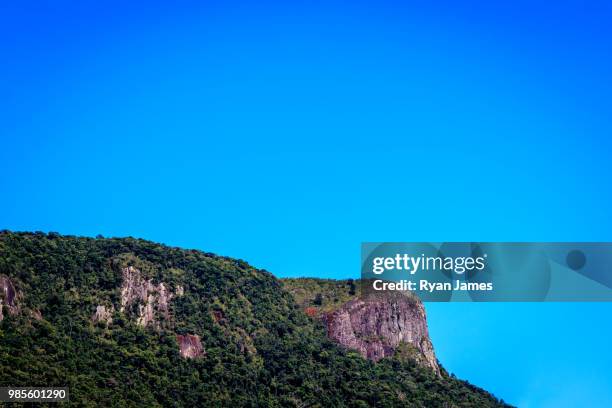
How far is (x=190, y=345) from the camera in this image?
586 feet

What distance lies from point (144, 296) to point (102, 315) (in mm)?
10337

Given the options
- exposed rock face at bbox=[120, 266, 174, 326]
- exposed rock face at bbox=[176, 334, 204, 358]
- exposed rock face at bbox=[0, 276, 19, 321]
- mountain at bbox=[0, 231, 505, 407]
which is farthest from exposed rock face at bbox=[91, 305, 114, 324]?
exposed rock face at bbox=[0, 276, 19, 321]

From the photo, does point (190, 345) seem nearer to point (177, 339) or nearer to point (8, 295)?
point (177, 339)

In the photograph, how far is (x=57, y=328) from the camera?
16100 cm

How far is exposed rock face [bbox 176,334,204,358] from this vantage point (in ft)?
581

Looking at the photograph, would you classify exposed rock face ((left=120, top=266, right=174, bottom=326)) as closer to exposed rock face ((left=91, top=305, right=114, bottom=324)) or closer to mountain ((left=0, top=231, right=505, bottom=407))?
mountain ((left=0, top=231, right=505, bottom=407))

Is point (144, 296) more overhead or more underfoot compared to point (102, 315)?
more overhead

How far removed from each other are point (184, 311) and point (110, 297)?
1355 cm

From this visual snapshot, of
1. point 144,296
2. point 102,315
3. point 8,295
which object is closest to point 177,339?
point 144,296

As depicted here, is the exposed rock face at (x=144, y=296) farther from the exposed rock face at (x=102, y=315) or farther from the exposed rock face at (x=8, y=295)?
the exposed rock face at (x=8, y=295)

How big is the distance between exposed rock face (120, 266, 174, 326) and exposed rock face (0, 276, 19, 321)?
69.2ft

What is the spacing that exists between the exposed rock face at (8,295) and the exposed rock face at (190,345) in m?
28.0

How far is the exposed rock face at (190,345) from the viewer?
17700 centimetres

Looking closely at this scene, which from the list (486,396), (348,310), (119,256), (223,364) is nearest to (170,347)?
(223,364)
